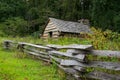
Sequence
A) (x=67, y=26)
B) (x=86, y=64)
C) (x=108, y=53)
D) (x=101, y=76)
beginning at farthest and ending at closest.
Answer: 1. (x=67, y=26)
2. (x=86, y=64)
3. (x=101, y=76)
4. (x=108, y=53)

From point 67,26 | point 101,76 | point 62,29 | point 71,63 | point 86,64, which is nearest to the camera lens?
point 101,76

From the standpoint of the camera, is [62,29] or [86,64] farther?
[62,29]

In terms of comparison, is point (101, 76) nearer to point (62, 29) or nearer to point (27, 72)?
point (27, 72)

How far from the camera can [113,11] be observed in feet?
129

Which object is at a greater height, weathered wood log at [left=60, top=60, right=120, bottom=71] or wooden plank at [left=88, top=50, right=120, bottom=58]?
wooden plank at [left=88, top=50, right=120, bottom=58]

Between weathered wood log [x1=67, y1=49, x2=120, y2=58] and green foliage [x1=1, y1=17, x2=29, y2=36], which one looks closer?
weathered wood log [x1=67, y1=49, x2=120, y2=58]

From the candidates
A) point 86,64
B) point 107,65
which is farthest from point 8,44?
point 107,65

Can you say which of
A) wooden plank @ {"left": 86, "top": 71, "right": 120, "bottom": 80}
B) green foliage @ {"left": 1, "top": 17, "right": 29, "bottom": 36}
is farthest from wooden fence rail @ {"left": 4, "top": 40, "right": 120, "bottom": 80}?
green foliage @ {"left": 1, "top": 17, "right": 29, "bottom": 36}

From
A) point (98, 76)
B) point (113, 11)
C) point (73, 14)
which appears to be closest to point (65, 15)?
point (73, 14)

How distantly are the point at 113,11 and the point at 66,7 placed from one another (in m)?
15.5

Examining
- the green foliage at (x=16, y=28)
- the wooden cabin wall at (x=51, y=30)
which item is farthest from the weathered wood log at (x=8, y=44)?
the green foliage at (x=16, y=28)

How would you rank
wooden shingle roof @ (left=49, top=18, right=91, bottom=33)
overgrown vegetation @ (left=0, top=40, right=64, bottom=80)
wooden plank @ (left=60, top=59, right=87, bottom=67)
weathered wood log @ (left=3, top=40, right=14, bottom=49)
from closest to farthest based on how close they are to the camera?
wooden plank @ (left=60, top=59, right=87, bottom=67) < overgrown vegetation @ (left=0, top=40, right=64, bottom=80) < weathered wood log @ (left=3, top=40, right=14, bottom=49) < wooden shingle roof @ (left=49, top=18, right=91, bottom=33)

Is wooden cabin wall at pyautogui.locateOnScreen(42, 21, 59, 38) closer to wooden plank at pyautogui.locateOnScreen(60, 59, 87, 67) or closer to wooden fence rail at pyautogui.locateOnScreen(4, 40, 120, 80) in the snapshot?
wooden fence rail at pyautogui.locateOnScreen(4, 40, 120, 80)

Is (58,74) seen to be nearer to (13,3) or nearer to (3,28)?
(3,28)
